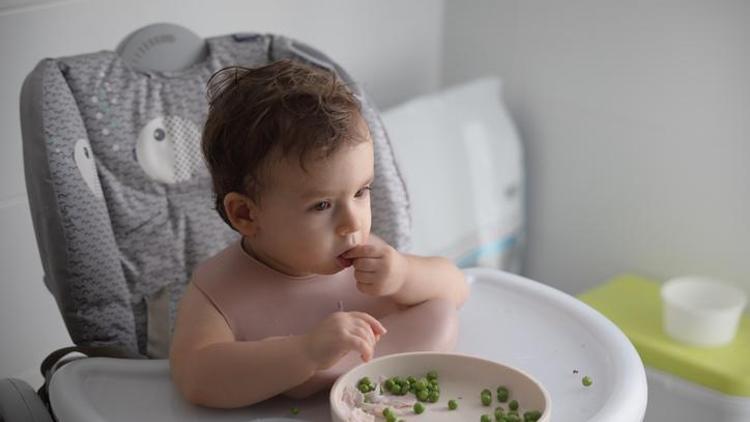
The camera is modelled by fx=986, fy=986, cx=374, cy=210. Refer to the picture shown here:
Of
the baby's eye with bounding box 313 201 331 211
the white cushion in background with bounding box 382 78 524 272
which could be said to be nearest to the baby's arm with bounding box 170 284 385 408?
the baby's eye with bounding box 313 201 331 211

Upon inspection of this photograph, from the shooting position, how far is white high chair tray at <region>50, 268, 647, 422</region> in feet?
3.09

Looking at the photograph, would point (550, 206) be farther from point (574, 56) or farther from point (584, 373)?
point (584, 373)

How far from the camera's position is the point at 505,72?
2.12 m

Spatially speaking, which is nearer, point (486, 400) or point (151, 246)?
point (486, 400)

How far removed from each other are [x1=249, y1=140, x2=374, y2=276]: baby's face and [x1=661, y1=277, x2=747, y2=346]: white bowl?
3.04 feet

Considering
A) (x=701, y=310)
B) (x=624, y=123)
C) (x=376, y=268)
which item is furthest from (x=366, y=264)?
(x=624, y=123)

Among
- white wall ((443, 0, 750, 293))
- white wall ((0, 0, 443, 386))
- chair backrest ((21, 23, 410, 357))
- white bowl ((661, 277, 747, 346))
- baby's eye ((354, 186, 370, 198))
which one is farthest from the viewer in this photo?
white wall ((443, 0, 750, 293))

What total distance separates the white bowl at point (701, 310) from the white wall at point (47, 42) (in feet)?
2.50

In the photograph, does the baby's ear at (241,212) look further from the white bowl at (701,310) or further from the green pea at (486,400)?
the white bowl at (701,310)

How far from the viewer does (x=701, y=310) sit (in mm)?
1702

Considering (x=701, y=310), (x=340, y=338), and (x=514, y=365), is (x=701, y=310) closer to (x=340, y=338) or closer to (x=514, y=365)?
(x=514, y=365)

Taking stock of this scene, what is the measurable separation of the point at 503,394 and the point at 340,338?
0.16 meters

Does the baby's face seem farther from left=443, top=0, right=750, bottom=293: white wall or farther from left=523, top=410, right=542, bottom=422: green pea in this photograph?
left=443, top=0, right=750, bottom=293: white wall

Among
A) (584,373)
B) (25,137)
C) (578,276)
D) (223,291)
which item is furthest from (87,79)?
(578,276)
